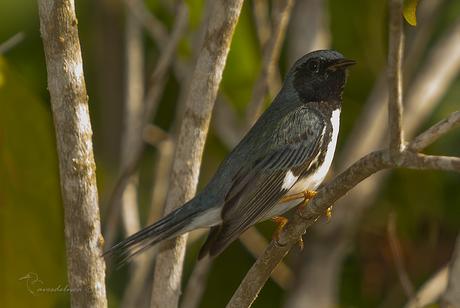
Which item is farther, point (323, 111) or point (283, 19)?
point (323, 111)

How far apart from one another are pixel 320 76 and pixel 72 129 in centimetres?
251

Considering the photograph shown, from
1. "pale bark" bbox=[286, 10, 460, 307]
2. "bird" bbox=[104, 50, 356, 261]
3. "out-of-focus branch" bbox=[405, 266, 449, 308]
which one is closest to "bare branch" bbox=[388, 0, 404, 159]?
"bird" bbox=[104, 50, 356, 261]

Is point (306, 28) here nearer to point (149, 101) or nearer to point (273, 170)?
point (149, 101)

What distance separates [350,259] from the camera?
875 centimetres

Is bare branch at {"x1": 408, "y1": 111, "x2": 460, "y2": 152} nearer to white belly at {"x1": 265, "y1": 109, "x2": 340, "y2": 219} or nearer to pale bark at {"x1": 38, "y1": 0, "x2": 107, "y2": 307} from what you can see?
pale bark at {"x1": 38, "y1": 0, "x2": 107, "y2": 307}

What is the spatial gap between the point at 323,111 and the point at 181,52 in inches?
66.4

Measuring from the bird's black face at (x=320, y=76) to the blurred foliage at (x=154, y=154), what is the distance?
0.45m

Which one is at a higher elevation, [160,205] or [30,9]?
[30,9]

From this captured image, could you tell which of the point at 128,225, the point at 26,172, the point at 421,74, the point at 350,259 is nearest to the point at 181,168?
the point at 26,172

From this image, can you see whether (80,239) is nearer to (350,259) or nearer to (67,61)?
(67,61)

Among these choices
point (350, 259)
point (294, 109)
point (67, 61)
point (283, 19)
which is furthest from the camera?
point (350, 259)

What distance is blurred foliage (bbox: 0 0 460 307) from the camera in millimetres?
5930

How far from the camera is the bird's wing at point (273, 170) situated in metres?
5.57

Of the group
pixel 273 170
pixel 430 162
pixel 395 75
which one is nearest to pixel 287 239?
pixel 430 162
